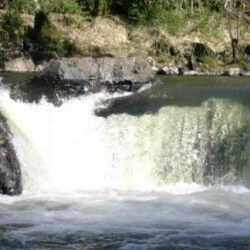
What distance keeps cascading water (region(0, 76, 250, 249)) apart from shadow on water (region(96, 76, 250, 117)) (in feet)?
0.21

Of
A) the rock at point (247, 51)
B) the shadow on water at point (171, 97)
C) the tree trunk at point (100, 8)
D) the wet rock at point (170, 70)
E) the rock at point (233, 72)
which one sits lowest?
the shadow on water at point (171, 97)

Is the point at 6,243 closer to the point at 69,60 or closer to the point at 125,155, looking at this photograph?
the point at 125,155

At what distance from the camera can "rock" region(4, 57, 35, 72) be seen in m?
23.8

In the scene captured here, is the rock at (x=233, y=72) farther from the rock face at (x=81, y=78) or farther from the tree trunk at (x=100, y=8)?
the rock face at (x=81, y=78)

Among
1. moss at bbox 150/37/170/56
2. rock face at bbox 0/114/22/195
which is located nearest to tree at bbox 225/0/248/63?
moss at bbox 150/37/170/56

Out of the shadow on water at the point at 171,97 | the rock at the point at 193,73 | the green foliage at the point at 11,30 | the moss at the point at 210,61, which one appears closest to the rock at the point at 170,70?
the rock at the point at 193,73

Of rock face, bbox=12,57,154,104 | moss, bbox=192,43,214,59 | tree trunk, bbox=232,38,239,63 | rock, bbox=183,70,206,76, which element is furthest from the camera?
tree trunk, bbox=232,38,239,63

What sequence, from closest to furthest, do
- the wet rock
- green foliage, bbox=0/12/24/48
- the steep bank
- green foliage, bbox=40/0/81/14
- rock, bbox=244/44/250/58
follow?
the wet rock → the steep bank → green foliage, bbox=0/12/24/48 → rock, bbox=244/44/250/58 → green foliage, bbox=40/0/81/14

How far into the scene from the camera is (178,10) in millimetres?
30297

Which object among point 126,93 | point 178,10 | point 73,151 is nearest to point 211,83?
point 126,93

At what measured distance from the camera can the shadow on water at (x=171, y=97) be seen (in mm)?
16016

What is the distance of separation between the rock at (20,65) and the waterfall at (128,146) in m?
7.89

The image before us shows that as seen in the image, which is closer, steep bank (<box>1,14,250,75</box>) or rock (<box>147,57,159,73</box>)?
rock (<box>147,57,159,73</box>)

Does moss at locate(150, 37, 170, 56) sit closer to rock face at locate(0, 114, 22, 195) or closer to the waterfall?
the waterfall
